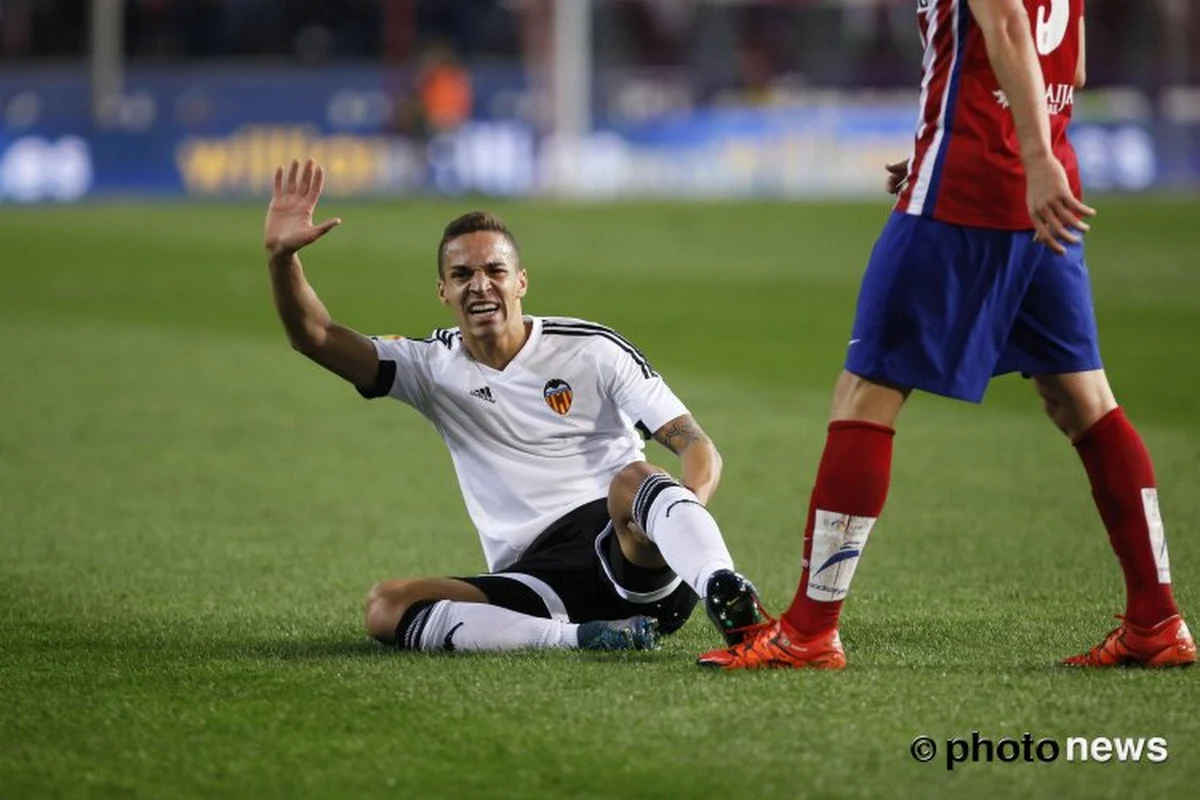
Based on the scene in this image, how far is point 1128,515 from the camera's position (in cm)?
538

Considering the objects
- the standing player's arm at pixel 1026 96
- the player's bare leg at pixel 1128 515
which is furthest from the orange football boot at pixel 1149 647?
the standing player's arm at pixel 1026 96

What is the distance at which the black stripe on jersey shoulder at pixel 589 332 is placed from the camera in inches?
239

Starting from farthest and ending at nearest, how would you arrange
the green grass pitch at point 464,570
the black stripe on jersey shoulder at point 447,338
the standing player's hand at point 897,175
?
the black stripe on jersey shoulder at point 447,338
the standing player's hand at point 897,175
the green grass pitch at point 464,570

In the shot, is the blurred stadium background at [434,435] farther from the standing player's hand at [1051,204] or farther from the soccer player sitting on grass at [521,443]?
the standing player's hand at [1051,204]

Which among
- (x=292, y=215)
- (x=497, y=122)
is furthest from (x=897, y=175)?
(x=497, y=122)

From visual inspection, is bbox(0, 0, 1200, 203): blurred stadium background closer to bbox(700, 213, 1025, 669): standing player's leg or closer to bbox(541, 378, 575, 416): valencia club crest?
bbox(541, 378, 575, 416): valencia club crest

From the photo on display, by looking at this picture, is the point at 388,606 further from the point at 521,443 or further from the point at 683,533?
the point at 683,533

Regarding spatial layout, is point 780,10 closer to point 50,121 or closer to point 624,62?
point 624,62

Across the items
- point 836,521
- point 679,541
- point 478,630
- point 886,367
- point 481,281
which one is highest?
point 481,281

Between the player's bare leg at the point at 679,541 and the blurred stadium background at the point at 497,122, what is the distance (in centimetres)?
2540

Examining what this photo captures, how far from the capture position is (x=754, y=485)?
9734 millimetres

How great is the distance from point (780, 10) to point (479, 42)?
17.9ft

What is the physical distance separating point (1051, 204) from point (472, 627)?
6.42ft

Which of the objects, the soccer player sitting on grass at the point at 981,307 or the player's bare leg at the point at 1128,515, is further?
the player's bare leg at the point at 1128,515
